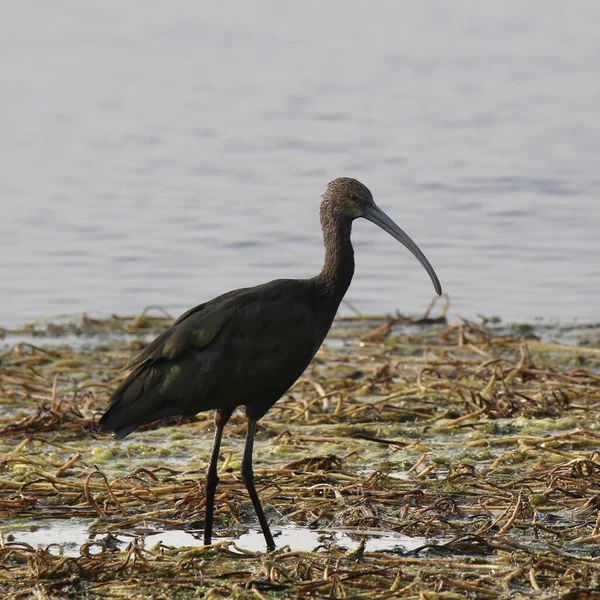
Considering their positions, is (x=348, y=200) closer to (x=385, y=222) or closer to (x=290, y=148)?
(x=385, y=222)

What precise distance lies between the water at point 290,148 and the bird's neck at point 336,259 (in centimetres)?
647

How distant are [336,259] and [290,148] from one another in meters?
15.3

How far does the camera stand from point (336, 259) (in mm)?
7160

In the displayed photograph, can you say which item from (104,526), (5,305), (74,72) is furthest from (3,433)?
(74,72)

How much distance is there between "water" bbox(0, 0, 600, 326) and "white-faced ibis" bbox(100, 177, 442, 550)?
697 centimetres

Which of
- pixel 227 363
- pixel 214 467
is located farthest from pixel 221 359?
pixel 214 467

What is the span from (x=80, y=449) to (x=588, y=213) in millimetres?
11068

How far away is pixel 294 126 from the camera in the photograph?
24.0 meters

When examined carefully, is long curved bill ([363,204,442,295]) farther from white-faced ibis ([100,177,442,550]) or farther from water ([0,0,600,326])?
water ([0,0,600,326])

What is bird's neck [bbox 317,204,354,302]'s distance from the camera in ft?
23.3

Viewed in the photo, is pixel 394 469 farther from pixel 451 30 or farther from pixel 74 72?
pixel 451 30

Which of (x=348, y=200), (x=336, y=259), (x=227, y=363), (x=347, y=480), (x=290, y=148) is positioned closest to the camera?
(x=227, y=363)

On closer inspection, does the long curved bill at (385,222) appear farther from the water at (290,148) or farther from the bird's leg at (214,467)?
the water at (290,148)

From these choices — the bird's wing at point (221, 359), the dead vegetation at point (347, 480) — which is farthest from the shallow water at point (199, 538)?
the bird's wing at point (221, 359)
